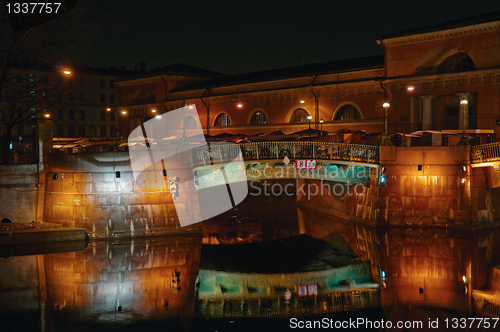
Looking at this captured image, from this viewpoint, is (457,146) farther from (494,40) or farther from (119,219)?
(119,219)

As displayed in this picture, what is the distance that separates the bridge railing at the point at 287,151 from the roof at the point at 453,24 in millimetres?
10022

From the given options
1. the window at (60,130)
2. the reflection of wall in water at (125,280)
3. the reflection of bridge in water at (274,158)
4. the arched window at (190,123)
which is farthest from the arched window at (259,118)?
the window at (60,130)

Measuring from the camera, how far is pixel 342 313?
18.8 metres

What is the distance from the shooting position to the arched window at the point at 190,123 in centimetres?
5067

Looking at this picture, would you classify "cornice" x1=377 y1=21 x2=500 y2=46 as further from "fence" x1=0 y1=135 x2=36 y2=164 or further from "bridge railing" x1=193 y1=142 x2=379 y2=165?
"fence" x1=0 y1=135 x2=36 y2=164

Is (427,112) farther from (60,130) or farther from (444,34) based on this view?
(60,130)

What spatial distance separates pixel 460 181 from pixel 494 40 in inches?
397

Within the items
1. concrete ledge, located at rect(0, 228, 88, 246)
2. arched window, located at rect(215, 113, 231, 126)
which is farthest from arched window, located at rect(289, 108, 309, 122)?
concrete ledge, located at rect(0, 228, 88, 246)

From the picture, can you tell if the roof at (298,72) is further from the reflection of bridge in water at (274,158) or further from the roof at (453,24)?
the reflection of bridge in water at (274,158)

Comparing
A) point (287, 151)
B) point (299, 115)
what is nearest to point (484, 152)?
point (287, 151)

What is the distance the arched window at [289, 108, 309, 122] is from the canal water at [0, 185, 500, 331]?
12782 millimetres

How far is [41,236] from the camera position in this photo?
27.7 metres

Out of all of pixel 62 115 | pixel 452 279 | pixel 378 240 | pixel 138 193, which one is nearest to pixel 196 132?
pixel 138 193

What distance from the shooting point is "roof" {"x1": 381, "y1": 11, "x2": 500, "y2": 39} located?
33.3 meters
